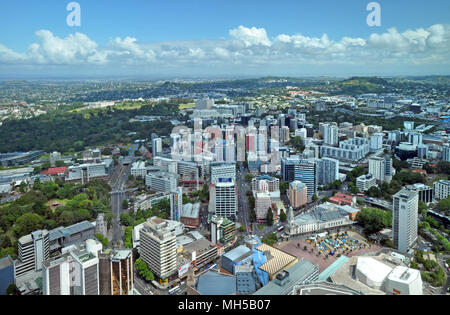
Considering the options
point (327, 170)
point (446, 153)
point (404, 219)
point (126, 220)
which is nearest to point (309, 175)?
point (327, 170)

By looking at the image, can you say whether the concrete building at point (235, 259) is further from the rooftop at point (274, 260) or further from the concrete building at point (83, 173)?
the concrete building at point (83, 173)

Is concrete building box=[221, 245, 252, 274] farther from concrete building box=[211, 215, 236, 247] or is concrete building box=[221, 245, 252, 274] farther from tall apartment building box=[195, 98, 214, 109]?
tall apartment building box=[195, 98, 214, 109]

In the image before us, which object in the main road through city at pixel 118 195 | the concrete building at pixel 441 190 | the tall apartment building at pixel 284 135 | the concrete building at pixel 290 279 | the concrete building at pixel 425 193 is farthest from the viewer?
the tall apartment building at pixel 284 135

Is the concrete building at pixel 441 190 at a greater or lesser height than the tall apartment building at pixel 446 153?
lesser

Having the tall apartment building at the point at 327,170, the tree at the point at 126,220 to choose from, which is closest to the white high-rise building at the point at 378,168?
the tall apartment building at the point at 327,170

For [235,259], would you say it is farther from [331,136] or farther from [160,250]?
[331,136]

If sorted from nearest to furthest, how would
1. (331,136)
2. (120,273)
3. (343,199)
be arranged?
(120,273)
(343,199)
(331,136)
